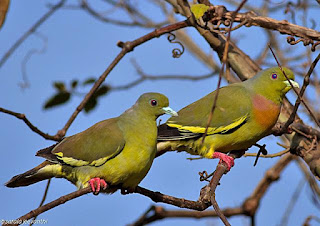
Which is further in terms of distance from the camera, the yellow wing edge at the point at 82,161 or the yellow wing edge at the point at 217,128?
the yellow wing edge at the point at 217,128

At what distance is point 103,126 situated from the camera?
372 centimetres

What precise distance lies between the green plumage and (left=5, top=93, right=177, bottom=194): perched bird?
0.52 metres

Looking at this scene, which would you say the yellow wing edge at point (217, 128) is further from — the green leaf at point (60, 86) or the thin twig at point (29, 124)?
the green leaf at point (60, 86)

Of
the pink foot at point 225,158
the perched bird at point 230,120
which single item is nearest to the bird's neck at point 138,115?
the perched bird at point 230,120

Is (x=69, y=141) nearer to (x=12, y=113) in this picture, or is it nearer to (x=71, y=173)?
(x=71, y=173)

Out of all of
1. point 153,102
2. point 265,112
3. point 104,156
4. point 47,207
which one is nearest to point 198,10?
point 153,102

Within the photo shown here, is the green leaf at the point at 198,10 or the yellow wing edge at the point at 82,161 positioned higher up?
the green leaf at the point at 198,10

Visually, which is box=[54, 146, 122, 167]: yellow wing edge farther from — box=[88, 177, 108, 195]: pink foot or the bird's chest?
the bird's chest

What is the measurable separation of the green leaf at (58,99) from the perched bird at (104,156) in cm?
103

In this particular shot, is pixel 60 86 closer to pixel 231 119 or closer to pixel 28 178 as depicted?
pixel 28 178

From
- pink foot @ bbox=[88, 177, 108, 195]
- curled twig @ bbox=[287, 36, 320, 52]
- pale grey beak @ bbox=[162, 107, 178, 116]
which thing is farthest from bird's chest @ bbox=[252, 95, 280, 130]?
pink foot @ bbox=[88, 177, 108, 195]

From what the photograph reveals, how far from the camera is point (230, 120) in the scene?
4.13m

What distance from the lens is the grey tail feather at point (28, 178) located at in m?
3.41

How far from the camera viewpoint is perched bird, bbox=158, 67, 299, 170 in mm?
4102
